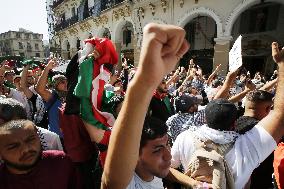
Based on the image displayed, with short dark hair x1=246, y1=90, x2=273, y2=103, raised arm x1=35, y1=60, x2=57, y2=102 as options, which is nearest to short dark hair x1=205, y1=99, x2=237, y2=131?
short dark hair x1=246, y1=90, x2=273, y2=103

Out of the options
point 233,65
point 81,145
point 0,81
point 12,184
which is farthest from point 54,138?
point 0,81

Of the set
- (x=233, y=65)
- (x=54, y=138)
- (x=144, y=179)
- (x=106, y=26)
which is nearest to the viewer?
(x=144, y=179)

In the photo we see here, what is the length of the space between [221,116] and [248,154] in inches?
13.2

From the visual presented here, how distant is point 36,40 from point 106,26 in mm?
61396

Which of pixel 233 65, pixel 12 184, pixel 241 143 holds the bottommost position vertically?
pixel 12 184

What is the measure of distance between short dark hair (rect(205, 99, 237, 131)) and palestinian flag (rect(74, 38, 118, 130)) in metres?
0.80

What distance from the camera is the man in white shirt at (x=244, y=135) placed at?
5.62ft

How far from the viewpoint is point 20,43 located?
68875 mm

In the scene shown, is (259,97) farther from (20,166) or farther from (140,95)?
(20,166)

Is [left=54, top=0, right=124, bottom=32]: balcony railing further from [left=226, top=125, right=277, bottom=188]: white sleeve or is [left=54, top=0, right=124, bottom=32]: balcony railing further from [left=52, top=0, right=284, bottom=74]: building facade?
[left=226, top=125, right=277, bottom=188]: white sleeve

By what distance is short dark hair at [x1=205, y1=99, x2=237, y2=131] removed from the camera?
197 cm

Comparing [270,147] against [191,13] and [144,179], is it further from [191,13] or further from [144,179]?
[191,13]

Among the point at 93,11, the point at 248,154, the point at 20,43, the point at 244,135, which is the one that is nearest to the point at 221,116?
the point at 244,135

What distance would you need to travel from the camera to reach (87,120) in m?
2.07
